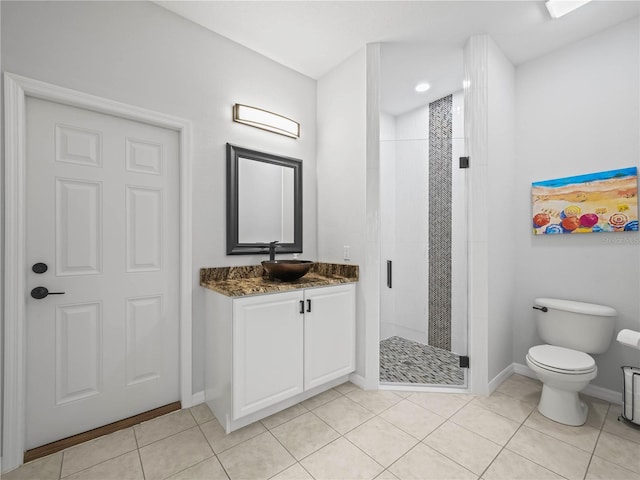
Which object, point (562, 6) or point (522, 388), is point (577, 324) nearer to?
point (522, 388)

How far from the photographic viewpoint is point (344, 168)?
2479mm

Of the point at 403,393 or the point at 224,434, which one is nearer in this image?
the point at 224,434

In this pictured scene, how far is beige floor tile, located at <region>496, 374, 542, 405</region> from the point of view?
213 cm

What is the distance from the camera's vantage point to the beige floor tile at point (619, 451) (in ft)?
4.83

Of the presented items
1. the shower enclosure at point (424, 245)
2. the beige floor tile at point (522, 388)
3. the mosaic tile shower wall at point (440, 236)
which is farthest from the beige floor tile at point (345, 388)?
the beige floor tile at point (522, 388)

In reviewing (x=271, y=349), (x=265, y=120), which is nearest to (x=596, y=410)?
(x=271, y=349)

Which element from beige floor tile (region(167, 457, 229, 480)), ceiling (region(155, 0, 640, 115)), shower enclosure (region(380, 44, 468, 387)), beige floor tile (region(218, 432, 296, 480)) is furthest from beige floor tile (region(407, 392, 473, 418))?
ceiling (region(155, 0, 640, 115))

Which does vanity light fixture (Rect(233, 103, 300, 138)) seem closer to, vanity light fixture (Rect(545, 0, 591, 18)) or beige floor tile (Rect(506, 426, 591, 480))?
vanity light fixture (Rect(545, 0, 591, 18))

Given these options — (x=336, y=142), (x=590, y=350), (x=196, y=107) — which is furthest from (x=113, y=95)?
(x=590, y=350)

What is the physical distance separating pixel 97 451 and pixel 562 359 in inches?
113

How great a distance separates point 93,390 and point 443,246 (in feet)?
8.74

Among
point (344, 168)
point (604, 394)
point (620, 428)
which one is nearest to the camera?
point (620, 428)

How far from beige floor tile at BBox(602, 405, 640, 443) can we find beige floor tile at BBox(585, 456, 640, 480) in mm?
367

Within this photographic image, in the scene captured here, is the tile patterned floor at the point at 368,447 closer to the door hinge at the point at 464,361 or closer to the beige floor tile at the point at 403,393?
the beige floor tile at the point at 403,393
